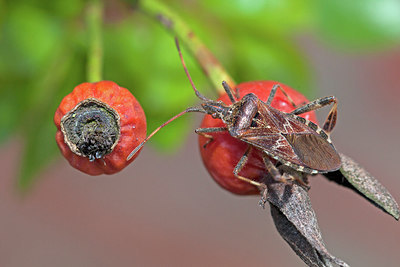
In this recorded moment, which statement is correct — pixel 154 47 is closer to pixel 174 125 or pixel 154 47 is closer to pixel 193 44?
pixel 174 125

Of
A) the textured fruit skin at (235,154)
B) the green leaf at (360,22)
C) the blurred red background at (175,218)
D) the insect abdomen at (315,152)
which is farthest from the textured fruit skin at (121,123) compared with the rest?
the blurred red background at (175,218)

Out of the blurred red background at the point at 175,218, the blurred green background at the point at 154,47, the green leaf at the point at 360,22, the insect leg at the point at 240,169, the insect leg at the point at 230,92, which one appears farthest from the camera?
the blurred red background at the point at 175,218

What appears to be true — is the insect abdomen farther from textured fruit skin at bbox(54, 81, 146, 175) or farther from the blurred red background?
the blurred red background

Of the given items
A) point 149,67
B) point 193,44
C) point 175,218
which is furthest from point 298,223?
point 175,218

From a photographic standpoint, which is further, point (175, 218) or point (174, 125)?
point (175, 218)

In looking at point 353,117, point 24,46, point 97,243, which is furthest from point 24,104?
point 353,117

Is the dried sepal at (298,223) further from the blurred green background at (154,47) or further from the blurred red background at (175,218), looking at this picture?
the blurred red background at (175,218)
